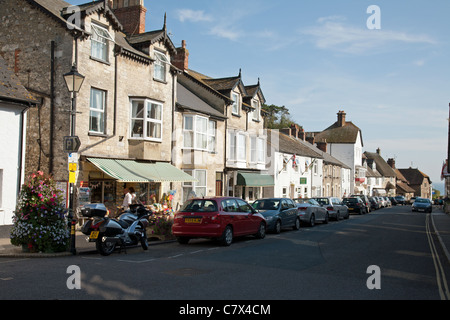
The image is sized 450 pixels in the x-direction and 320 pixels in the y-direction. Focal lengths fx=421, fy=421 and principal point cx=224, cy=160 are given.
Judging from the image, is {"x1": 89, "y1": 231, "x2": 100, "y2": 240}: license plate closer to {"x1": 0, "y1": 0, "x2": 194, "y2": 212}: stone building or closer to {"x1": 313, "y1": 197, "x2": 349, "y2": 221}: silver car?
{"x1": 0, "y1": 0, "x2": 194, "y2": 212}: stone building

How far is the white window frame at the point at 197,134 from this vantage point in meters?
24.5

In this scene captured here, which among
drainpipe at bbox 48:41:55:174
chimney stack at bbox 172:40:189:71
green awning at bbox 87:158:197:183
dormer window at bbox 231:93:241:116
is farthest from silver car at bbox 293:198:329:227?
drainpipe at bbox 48:41:55:174

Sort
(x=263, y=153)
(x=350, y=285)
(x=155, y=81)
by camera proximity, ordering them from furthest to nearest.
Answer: (x=263, y=153) → (x=155, y=81) → (x=350, y=285)

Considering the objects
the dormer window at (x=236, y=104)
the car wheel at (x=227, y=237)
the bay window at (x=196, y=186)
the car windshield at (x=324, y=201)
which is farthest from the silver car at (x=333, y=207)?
the car wheel at (x=227, y=237)

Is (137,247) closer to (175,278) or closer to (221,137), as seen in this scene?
(175,278)

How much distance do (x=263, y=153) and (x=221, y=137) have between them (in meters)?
7.34

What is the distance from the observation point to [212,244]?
47.5 feet

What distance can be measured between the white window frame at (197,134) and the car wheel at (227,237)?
36.2 ft

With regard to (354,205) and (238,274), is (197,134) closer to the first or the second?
(238,274)

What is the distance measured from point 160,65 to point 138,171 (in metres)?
6.56

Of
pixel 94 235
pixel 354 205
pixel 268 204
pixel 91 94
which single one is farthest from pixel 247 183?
pixel 94 235

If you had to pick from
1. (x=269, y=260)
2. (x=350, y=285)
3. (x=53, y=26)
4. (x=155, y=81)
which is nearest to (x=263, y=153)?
(x=155, y=81)

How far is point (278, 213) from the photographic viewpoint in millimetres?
18750

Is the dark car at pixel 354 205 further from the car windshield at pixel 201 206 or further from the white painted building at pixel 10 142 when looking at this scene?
the white painted building at pixel 10 142
